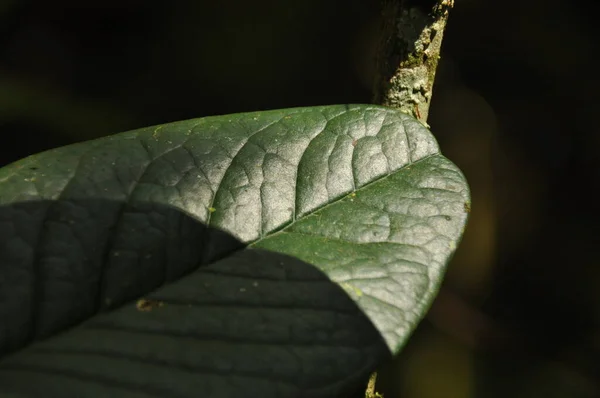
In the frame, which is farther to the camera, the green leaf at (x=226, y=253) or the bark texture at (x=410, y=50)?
the bark texture at (x=410, y=50)

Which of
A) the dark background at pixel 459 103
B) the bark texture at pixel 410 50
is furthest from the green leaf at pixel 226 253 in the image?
the dark background at pixel 459 103

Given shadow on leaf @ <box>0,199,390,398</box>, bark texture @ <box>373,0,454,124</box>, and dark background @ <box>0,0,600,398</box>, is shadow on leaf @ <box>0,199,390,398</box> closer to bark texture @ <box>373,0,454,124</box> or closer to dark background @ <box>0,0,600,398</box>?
bark texture @ <box>373,0,454,124</box>

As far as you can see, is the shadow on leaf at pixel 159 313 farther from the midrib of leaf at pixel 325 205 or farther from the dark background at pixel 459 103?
the dark background at pixel 459 103

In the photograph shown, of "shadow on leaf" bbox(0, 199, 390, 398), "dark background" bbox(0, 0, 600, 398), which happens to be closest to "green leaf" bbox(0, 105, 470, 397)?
"shadow on leaf" bbox(0, 199, 390, 398)

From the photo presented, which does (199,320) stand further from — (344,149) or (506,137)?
(506,137)

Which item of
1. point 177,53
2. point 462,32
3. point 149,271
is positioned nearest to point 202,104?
point 177,53

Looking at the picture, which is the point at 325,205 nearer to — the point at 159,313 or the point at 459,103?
the point at 159,313

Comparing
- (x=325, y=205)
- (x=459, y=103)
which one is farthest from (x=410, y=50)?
(x=459, y=103)
